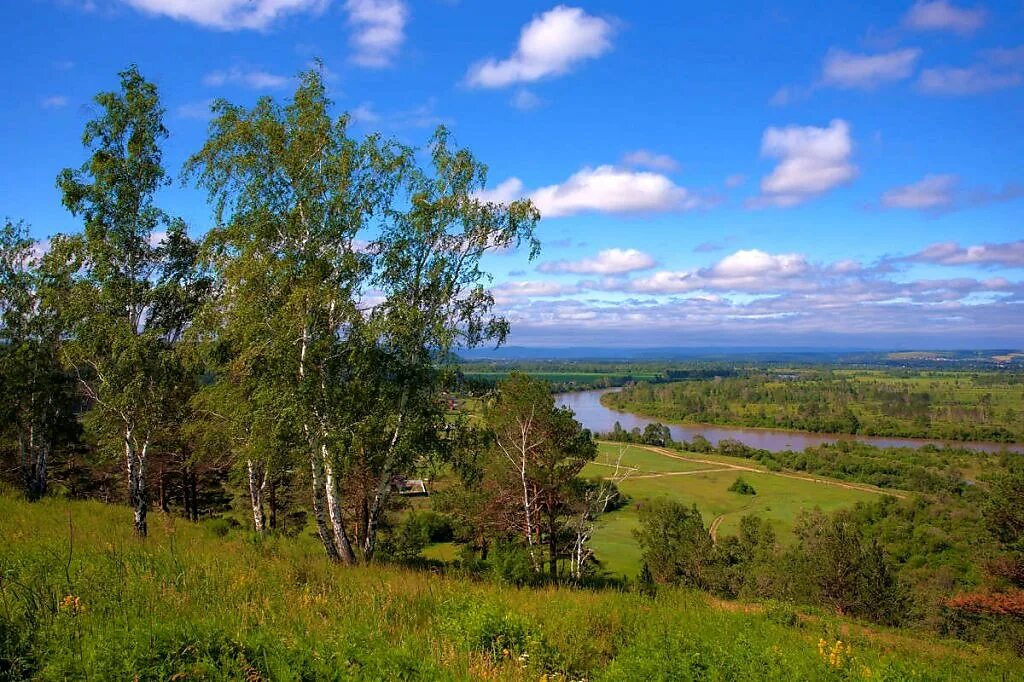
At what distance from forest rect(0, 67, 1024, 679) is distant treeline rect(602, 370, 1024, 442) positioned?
113 m

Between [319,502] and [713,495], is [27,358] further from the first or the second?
[713,495]

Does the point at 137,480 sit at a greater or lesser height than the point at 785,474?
greater

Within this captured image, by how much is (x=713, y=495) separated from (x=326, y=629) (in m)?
73.7

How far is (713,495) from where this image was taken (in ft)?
234

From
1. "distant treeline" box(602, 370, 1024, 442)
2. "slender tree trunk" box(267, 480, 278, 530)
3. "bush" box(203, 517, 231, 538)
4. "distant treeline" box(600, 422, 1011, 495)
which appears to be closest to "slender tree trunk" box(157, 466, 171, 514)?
"slender tree trunk" box(267, 480, 278, 530)

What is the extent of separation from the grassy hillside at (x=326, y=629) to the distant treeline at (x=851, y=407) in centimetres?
13769

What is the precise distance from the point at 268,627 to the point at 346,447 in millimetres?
6048

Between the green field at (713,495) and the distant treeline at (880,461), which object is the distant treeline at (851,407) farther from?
the green field at (713,495)

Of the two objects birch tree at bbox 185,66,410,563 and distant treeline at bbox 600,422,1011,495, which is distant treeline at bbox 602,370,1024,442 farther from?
birch tree at bbox 185,66,410,563

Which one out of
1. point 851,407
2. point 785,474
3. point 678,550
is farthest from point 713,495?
point 851,407

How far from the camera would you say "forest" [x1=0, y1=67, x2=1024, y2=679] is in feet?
17.7

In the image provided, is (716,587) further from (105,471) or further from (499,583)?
(105,471)

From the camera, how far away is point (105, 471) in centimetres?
2606

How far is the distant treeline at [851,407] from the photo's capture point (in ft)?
399
